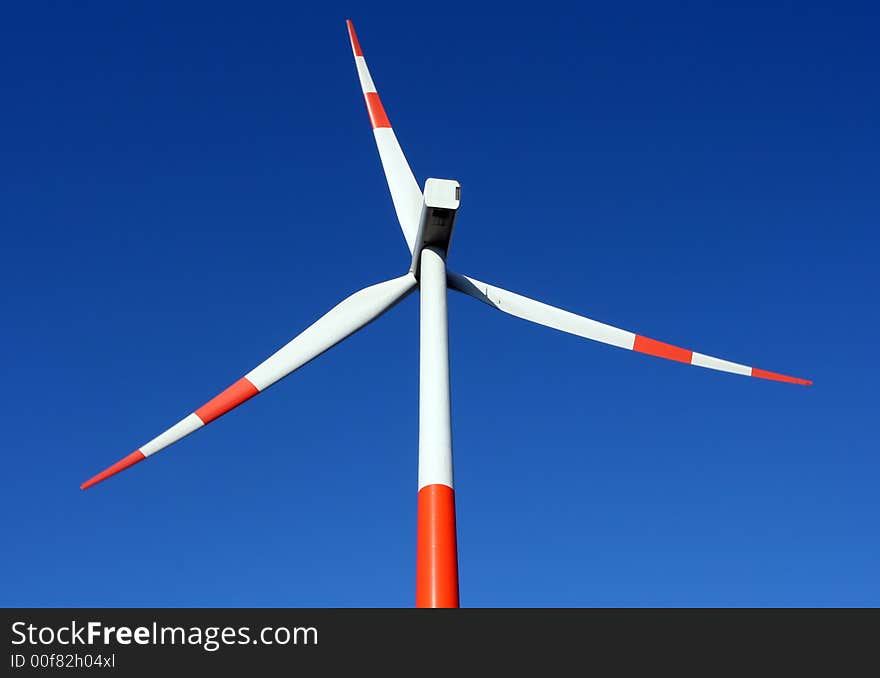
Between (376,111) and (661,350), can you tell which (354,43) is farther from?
(661,350)

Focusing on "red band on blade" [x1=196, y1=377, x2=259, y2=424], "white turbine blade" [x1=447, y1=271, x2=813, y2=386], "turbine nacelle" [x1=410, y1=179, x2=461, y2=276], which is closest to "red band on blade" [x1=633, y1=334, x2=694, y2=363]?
"white turbine blade" [x1=447, y1=271, x2=813, y2=386]

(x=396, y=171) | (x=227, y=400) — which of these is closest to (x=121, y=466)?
(x=227, y=400)

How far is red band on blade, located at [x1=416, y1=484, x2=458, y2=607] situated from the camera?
15695 millimetres

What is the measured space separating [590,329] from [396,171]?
634cm

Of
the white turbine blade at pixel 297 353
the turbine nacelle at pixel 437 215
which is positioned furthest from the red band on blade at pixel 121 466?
the turbine nacelle at pixel 437 215

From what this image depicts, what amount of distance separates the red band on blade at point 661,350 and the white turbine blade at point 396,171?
564 centimetres

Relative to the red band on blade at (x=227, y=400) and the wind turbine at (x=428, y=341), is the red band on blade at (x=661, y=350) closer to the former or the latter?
the wind turbine at (x=428, y=341)

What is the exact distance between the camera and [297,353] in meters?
20.5
